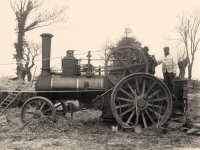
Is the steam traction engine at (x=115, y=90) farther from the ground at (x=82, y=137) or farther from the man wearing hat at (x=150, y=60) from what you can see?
the ground at (x=82, y=137)

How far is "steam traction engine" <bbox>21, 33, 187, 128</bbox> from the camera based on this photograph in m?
9.82

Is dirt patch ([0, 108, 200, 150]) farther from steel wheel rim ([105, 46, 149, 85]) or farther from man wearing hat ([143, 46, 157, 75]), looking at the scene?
man wearing hat ([143, 46, 157, 75])

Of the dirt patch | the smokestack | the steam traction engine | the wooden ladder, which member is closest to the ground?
the dirt patch

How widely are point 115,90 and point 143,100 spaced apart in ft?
2.84

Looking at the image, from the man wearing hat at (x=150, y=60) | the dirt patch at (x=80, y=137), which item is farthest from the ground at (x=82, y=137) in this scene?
the man wearing hat at (x=150, y=60)

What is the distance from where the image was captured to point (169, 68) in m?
10.4

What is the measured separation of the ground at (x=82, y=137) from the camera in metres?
7.70

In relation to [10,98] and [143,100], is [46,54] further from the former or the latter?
[10,98]

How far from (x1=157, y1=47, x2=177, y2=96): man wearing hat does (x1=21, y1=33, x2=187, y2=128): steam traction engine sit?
11.6 inches

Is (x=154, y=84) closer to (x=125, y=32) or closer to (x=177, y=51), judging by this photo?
(x=125, y=32)

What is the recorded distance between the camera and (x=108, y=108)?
1038 cm

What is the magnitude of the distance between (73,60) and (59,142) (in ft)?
10.7

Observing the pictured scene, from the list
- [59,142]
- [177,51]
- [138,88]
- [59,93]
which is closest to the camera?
[59,142]

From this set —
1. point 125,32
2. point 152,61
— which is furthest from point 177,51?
point 152,61
